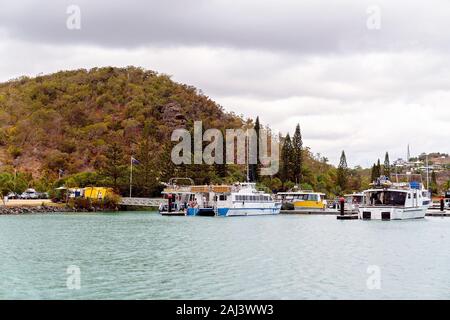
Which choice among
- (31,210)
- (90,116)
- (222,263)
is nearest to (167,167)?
(31,210)

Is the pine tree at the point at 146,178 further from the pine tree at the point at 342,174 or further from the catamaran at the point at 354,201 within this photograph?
the pine tree at the point at 342,174

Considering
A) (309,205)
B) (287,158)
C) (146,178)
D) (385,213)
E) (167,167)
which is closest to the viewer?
(385,213)

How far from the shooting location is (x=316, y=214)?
281ft

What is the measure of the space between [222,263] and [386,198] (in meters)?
39.6

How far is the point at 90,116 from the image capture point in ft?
476

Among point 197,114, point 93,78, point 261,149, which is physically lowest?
point 261,149

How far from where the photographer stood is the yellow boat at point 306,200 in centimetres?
9238

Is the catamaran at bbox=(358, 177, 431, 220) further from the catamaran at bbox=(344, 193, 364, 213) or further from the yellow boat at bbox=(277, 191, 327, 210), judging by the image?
the yellow boat at bbox=(277, 191, 327, 210)

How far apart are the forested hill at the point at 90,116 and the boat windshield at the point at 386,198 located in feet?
171

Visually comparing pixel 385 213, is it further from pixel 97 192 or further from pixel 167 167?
pixel 97 192

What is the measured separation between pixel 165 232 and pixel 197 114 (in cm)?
9150

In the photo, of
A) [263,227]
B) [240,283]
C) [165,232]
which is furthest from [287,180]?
[240,283]

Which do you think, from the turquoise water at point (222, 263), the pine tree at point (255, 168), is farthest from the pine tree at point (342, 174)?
the turquoise water at point (222, 263)
